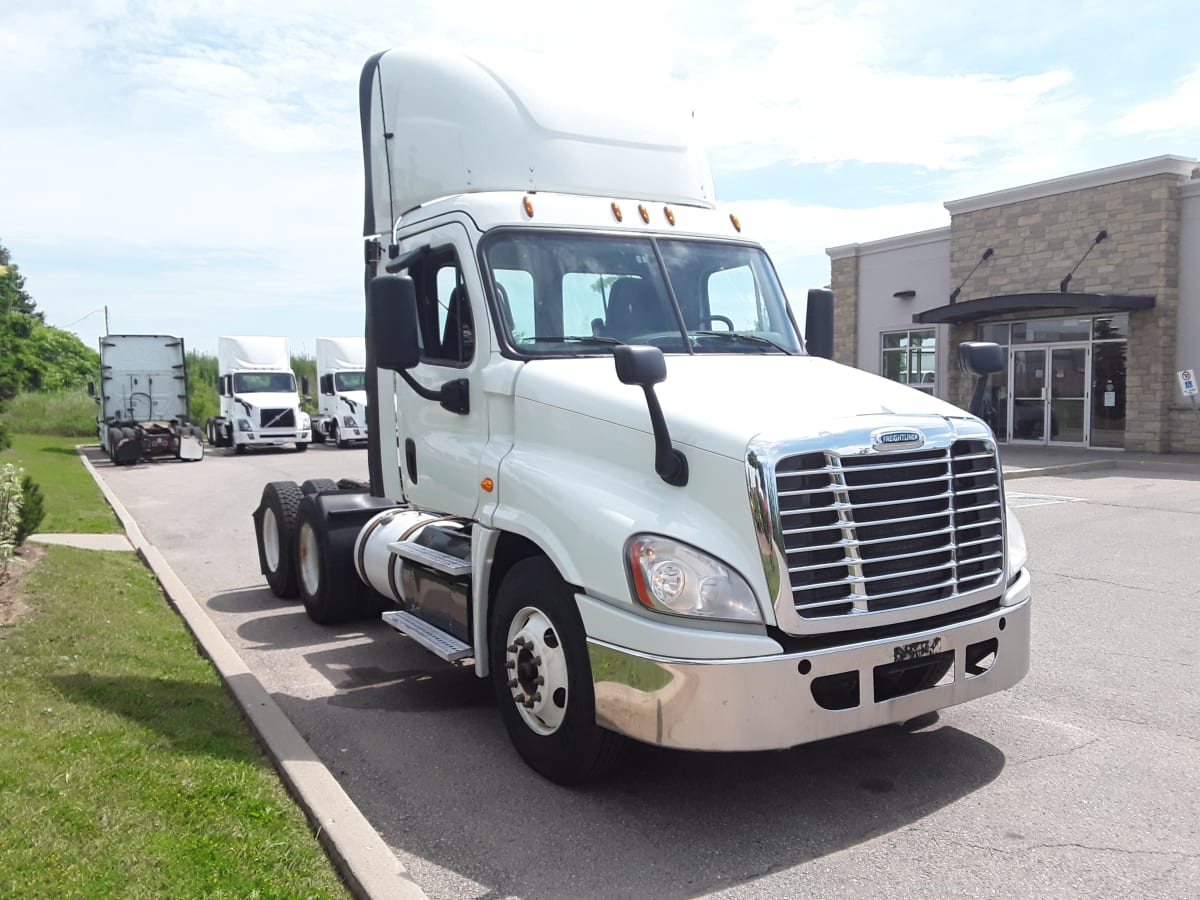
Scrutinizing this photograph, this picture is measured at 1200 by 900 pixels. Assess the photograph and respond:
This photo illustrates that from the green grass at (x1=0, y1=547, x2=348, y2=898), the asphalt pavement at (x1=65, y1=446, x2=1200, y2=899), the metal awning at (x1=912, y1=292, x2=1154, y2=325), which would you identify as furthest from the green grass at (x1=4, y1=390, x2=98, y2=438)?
the green grass at (x1=0, y1=547, x2=348, y2=898)

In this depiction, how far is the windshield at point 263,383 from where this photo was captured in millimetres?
30875

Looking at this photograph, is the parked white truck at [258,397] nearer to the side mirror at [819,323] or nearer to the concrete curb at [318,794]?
the concrete curb at [318,794]

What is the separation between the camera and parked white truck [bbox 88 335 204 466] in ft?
89.0

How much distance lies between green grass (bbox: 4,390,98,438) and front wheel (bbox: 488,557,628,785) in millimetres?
39171

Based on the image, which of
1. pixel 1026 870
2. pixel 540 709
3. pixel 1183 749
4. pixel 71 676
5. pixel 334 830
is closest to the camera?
pixel 1026 870

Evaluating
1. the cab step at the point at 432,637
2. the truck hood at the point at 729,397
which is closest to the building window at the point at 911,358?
the cab step at the point at 432,637

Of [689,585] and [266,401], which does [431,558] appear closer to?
[689,585]

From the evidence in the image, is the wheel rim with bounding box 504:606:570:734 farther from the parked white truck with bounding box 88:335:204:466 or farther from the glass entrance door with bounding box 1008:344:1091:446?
the parked white truck with bounding box 88:335:204:466

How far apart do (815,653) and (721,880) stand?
0.89 m

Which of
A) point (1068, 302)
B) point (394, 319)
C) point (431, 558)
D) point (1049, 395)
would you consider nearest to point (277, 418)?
point (1049, 395)

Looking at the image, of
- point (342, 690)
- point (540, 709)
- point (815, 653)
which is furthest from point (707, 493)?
point (342, 690)

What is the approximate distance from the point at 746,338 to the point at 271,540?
5.14 meters

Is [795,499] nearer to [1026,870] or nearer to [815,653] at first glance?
[815,653]

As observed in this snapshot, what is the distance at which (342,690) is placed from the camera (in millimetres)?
6176
